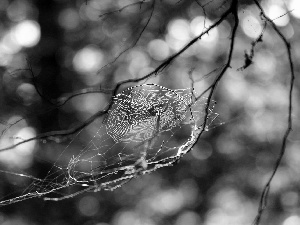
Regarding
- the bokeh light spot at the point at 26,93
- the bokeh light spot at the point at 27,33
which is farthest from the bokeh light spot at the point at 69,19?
the bokeh light spot at the point at 26,93

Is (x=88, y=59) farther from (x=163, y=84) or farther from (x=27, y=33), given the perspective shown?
(x=163, y=84)

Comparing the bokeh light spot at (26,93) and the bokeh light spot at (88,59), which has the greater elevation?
the bokeh light spot at (88,59)

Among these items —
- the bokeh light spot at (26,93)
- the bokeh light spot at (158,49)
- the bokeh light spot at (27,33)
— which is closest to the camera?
the bokeh light spot at (26,93)

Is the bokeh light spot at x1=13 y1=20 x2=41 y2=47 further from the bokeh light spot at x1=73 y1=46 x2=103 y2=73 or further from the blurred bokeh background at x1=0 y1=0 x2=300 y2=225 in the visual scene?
the bokeh light spot at x1=73 y1=46 x2=103 y2=73

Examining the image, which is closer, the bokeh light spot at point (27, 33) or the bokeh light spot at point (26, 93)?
the bokeh light spot at point (26, 93)

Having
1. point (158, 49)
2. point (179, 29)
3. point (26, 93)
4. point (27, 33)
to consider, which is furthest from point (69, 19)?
point (179, 29)

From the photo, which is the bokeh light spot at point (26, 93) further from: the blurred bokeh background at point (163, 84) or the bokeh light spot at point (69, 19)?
the bokeh light spot at point (69, 19)

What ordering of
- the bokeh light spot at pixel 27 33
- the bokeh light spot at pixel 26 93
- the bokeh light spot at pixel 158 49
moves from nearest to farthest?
the bokeh light spot at pixel 26 93
the bokeh light spot at pixel 27 33
the bokeh light spot at pixel 158 49

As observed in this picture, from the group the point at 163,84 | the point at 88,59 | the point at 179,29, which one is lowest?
the point at 163,84

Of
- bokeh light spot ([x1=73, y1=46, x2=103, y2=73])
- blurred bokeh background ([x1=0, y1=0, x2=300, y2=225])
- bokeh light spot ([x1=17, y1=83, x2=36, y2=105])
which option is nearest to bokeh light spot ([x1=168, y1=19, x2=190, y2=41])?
blurred bokeh background ([x1=0, y1=0, x2=300, y2=225])
